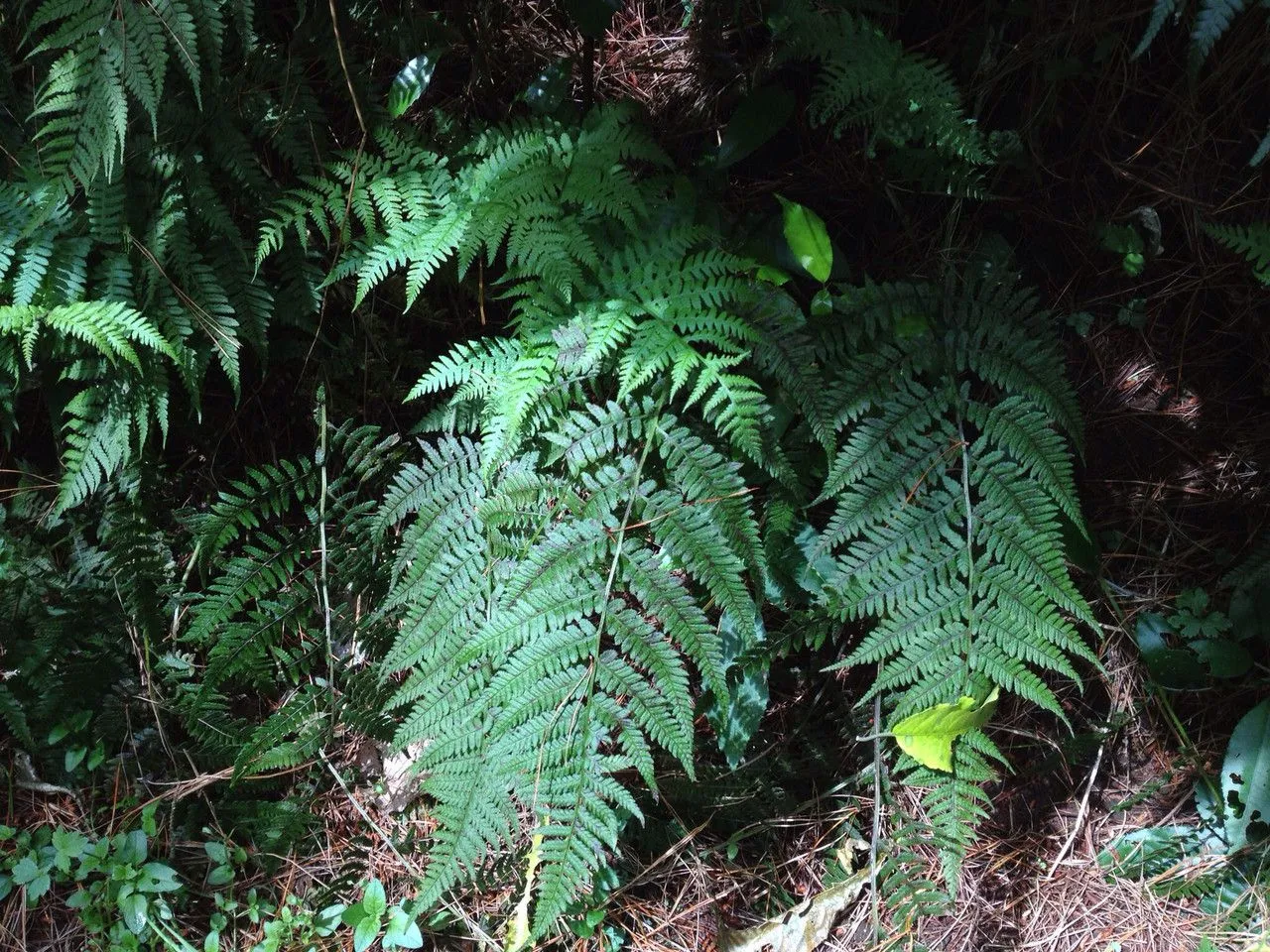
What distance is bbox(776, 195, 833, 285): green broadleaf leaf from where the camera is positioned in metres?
2.17

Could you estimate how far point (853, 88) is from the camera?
2.10 m

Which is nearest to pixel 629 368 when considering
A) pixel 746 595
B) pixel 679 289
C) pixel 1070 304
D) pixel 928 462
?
pixel 679 289

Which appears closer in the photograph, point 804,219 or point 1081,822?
point 804,219

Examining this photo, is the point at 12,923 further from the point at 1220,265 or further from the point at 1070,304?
the point at 1220,265

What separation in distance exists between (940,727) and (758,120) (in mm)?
1527

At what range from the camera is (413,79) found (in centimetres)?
231

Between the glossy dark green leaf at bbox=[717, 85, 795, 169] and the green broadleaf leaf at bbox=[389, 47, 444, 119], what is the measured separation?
775 mm

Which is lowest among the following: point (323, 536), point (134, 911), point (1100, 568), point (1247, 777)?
point (1247, 777)

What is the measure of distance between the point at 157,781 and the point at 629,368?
1908 mm

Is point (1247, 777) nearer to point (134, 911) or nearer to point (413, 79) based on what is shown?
point (413, 79)

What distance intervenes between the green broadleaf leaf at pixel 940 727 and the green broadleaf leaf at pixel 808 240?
3.31 ft

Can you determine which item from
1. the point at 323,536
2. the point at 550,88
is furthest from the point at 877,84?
the point at 323,536

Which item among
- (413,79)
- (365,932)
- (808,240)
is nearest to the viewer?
(808,240)

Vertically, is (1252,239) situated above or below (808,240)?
below
